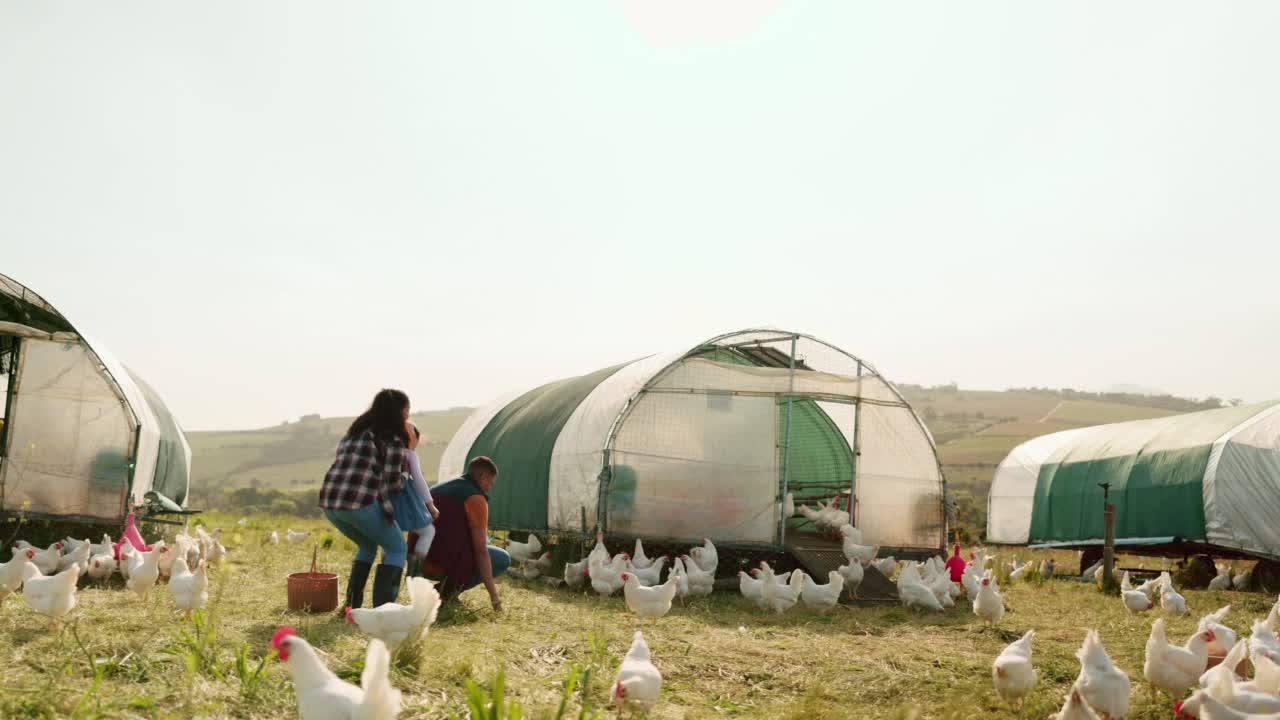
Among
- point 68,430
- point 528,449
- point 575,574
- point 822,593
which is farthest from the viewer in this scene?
point 528,449

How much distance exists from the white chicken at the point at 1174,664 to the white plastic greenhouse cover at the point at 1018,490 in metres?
16.4

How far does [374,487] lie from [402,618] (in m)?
1.65

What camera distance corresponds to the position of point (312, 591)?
6.96 m

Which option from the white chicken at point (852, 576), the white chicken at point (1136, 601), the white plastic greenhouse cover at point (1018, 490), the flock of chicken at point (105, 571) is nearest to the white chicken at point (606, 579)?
the white chicken at point (852, 576)

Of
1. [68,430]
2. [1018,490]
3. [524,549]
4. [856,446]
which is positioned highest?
[856,446]

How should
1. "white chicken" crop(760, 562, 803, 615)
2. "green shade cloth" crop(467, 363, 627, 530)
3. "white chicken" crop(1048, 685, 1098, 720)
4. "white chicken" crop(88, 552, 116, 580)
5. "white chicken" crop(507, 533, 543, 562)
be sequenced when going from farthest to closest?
"green shade cloth" crop(467, 363, 627, 530)
"white chicken" crop(507, 533, 543, 562)
"white chicken" crop(760, 562, 803, 615)
"white chicken" crop(88, 552, 116, 580)
"white chicken" crop(1048, 685, 1098, 720)

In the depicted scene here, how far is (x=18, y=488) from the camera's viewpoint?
1212 centimetres

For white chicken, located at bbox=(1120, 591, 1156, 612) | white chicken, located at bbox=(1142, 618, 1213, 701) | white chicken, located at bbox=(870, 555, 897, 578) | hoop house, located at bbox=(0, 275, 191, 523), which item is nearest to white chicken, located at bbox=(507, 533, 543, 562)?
white chicken, located at bbox=(870, 555, 897, 578)

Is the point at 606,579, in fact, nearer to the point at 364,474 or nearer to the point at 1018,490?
the point at 364,474

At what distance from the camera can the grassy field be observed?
4.05 metres

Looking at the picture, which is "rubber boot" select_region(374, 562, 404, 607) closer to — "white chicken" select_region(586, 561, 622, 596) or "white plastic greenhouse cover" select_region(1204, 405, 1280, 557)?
"white chicken" select_region(586, 561, 622, 596)

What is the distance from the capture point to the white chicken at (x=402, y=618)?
4766 millimetres

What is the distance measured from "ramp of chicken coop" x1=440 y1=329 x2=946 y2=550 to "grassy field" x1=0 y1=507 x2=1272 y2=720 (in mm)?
2444

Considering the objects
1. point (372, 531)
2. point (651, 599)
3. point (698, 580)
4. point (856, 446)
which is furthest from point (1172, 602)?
point (372, 531)
